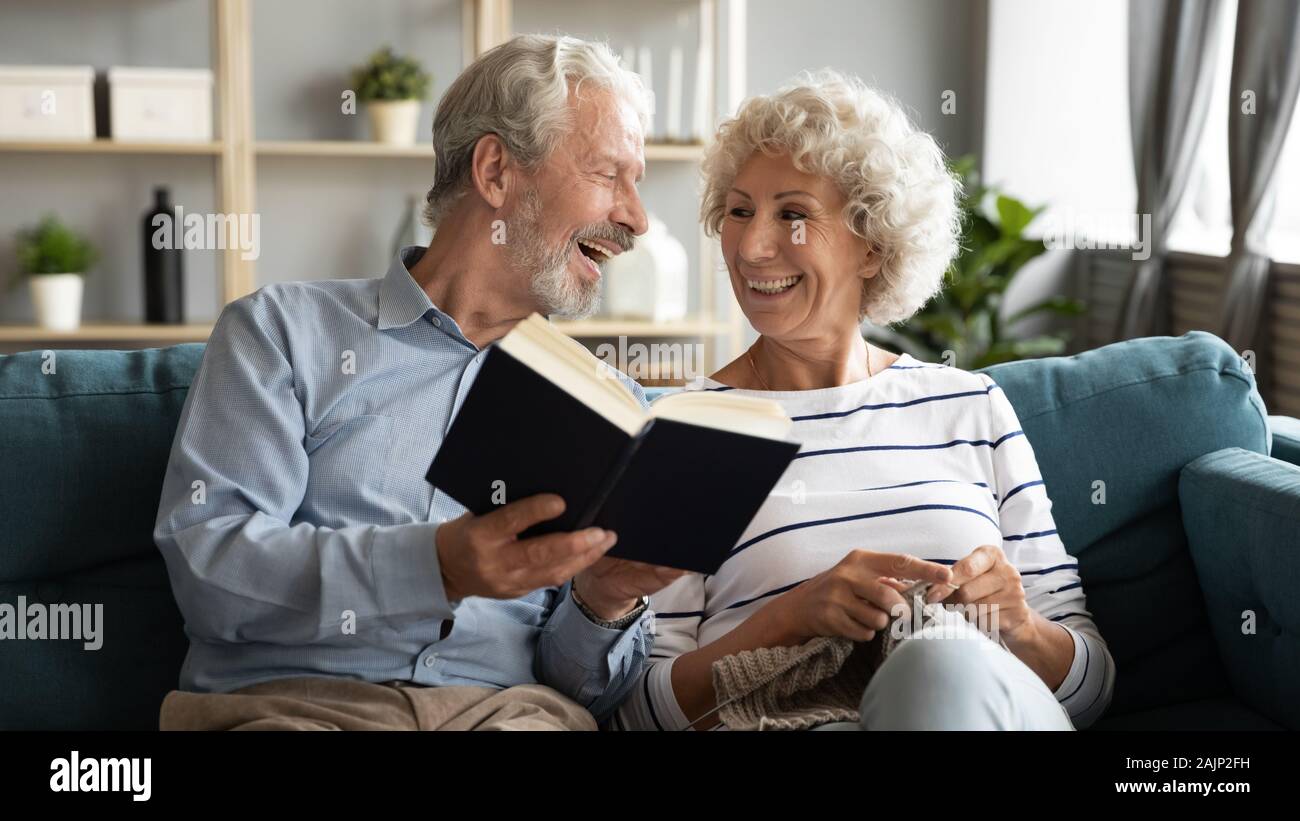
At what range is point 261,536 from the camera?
1.38 meters

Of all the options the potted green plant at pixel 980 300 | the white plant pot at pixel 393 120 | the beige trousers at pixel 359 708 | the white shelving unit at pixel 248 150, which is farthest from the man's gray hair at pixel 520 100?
the potted green plant at pixel 980 300

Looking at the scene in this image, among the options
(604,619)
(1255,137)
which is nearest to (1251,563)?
(604,619)

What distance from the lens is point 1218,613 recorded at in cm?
187

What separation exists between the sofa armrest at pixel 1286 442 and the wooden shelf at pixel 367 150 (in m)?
2.10

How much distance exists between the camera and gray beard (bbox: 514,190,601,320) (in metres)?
1.76

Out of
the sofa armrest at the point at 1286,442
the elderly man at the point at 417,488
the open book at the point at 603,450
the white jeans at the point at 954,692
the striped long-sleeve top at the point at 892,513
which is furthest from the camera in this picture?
the sofa armrest at the point at 1286,442

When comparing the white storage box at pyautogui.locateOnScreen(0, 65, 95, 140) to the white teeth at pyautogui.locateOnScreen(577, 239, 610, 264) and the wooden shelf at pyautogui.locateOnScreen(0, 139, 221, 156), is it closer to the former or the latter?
the wooden shelf at pyautogui.locateOnScreen(0, 139, 221, 156)

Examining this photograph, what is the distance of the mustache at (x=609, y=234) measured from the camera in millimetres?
1811

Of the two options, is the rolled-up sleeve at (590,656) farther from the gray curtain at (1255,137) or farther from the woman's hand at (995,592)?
the gray curtain at (1255,137)

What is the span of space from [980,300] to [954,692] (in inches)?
128
